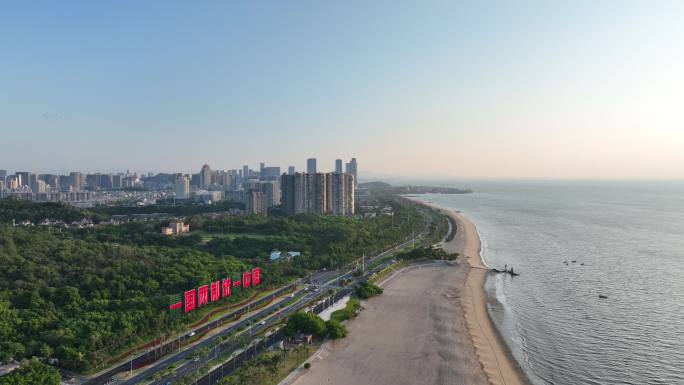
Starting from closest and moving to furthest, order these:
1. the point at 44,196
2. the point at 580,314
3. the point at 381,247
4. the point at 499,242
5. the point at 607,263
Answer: the point at 580,314
the point at 607,263
the point at 381,247
the point at 499,242
the point at 44,196

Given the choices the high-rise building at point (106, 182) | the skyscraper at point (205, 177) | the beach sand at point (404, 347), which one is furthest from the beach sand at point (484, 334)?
the high-rise building at point (106, 182)

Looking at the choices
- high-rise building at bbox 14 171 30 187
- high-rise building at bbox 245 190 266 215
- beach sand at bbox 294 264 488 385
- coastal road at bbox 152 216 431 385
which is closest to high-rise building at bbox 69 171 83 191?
high-rise building at bbox 14 171 30 187

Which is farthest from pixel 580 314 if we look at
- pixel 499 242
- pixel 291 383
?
pixel 499 242

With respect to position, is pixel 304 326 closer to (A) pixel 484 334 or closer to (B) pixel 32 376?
(A) pixel 484 334

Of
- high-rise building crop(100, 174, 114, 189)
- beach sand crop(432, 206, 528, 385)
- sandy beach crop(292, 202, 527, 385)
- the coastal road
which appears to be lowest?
beach sand crop(432, 206, 528, 385)

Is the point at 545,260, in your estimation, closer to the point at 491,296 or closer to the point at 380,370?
the point at 491,296

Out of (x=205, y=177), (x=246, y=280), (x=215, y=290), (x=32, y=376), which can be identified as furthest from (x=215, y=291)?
(x=205, y=177)

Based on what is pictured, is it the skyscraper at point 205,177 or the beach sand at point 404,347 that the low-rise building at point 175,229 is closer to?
the beach sand at point 404,347

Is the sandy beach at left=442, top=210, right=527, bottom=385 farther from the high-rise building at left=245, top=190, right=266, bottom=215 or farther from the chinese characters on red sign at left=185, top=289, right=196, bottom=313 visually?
the high-rise building at left=245, top=190, right=266, bottom=215
